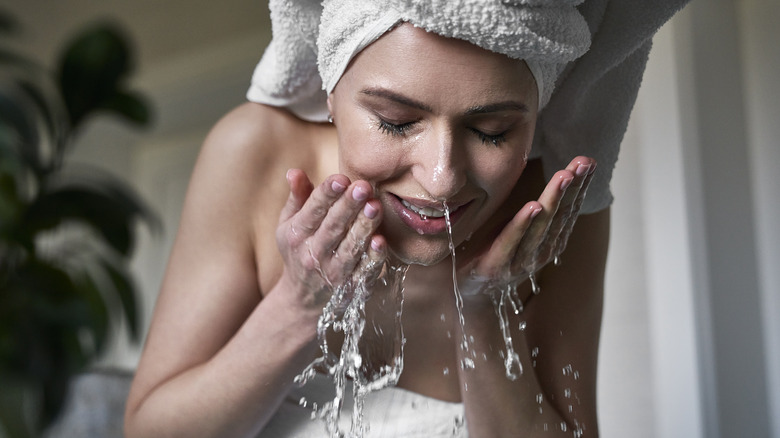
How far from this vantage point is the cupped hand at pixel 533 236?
629 millimetres

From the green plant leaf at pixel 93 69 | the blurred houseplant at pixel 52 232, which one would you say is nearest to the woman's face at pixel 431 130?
the blurred houseplant at pixel 52 232

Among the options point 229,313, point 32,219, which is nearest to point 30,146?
point 32,219

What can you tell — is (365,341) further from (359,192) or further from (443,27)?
(443,27)

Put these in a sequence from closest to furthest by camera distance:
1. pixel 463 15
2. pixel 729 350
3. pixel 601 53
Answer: pixel 463 15, pixel 601 53, pixel 729 350

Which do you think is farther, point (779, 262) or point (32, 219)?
point (32, 219)

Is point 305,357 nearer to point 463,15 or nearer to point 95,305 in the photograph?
point 463,15

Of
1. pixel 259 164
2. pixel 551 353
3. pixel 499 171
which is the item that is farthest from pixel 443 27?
pixel 551 353

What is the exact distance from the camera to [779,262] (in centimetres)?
79

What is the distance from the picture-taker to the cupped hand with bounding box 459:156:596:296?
629 millimetres

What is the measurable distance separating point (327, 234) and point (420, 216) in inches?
3.3

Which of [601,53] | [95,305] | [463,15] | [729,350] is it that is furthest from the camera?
[95,305]

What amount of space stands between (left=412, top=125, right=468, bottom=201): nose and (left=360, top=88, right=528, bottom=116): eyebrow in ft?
0.08

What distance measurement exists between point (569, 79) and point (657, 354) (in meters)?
0.39

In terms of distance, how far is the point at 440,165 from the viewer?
1.95ft
